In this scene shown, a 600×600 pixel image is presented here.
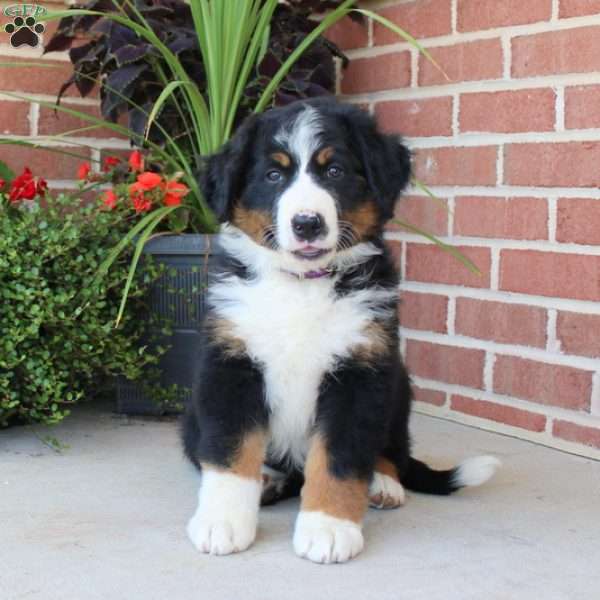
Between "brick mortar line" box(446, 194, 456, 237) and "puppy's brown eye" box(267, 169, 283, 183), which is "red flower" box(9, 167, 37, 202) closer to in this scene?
"puppy's brown eye" box(267, 169, 283, 183)

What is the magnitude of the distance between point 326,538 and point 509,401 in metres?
1.36

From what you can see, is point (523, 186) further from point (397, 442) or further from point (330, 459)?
point (330, 459)

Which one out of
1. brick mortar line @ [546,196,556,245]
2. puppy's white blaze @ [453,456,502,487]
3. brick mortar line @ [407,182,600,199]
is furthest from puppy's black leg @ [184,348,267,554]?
brick mortar line @ [546,196,556,245]

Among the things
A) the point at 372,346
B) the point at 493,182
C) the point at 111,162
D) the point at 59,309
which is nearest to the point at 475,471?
the point at 372,346

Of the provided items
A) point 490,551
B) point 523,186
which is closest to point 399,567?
point 490,551

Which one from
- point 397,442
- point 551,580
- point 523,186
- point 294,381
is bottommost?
point 551,580

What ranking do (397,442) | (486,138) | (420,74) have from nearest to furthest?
(397,442) < (486,138) < (420,74)

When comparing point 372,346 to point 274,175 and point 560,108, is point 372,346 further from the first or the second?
point 560,108

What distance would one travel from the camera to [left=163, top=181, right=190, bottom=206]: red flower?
326 cm

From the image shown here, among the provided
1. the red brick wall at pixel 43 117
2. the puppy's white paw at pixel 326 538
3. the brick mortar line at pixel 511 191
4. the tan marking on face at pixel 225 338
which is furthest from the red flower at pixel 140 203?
the puppy's white paw at pixel 326 538

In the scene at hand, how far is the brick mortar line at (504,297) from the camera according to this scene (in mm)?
3020

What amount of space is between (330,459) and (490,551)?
414mm

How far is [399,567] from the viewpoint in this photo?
2.08 metres

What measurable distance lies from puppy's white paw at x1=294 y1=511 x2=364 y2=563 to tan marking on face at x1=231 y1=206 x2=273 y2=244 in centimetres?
66
